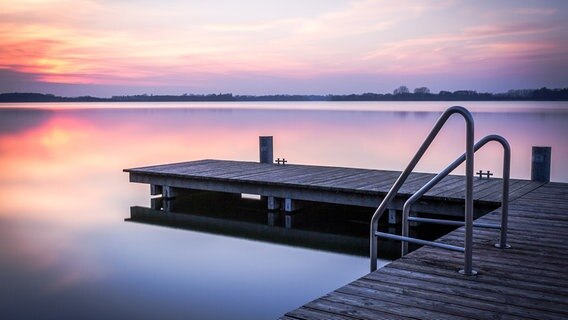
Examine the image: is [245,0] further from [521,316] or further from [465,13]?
[521,316]

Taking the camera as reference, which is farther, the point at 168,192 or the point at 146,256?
the point at 168,192

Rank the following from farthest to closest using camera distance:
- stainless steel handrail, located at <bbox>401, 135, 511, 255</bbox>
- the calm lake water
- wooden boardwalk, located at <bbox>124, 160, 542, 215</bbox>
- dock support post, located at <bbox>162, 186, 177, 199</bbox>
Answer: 1. dock support post, located at <bbox>162, 186, 177, 199</bbox>
2. wooden boardwalk, located at <bbox>124, 160, 542, 215</bbox>
3. the calm lake water
4. stainless steel handrail, located at <bbox>401, 135, 511, 255</bbox>

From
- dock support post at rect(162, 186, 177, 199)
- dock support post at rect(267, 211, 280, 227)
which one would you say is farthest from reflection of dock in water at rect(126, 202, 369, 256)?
dock support post at rect(162, 186, 177, 199)

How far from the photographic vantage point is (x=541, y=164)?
32.9 ft

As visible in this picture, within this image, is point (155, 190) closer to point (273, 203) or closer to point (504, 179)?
point (273, 203)

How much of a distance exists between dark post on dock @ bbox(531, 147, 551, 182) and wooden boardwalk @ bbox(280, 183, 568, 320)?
4719 millimetres

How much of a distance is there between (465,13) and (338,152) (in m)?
20.9

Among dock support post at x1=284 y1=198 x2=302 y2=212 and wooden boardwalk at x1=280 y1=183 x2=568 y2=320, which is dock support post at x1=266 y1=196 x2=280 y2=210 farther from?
wooden boardwalk at x1=280 y1=183 x2=568 y2=320

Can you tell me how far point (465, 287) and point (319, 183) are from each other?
626 centimetres

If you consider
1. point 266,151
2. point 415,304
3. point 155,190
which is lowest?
point 155,190

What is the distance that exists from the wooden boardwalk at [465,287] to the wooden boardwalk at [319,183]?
3425 millimetres

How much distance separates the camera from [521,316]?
3.52m

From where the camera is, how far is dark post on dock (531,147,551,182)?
32.4ft

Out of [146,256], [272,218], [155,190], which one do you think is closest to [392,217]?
[272,218]
